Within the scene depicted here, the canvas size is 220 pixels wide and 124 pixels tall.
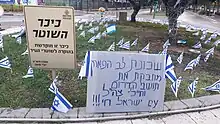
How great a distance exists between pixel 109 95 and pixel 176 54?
15.0 feet

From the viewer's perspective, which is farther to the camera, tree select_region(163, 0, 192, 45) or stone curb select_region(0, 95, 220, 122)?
tree select_region(163, 0, 192, 45)

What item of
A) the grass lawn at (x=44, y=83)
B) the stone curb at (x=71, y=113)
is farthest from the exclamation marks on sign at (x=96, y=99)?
the grass lawn at (x=44, y=83)

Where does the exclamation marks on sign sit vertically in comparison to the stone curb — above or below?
above

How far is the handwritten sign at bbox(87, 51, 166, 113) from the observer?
3871 mm

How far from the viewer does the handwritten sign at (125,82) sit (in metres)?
3.87

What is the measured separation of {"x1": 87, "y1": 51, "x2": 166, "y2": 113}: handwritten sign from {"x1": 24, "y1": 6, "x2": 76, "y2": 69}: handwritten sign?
1.89ft

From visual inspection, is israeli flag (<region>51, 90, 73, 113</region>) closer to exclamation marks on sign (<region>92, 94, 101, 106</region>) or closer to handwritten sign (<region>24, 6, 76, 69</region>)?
exclamation marks on sign (<region>92, 94, 101, 106</region>)

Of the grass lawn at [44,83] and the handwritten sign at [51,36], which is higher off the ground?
the handwritten sign at [51,36]

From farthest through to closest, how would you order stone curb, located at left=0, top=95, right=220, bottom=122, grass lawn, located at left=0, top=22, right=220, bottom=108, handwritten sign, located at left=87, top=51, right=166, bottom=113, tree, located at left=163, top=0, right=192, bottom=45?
tree, located at left=163, top=0, right=192, bottom=45 → grass lawn, located at left=0, top=22, right=220, bottom=108 → handwritten sign, located at left=87, top=51, right=166, bottom=113 → stone curb, located at left=0, top=95, right=220, bottom=122

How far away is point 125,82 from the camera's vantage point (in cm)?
398

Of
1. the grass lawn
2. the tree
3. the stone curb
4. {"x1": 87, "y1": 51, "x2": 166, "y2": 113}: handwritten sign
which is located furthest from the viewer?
the tree

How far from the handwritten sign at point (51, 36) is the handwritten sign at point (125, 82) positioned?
1.89 ft

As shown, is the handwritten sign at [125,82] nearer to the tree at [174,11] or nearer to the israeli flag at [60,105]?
the israeli flag at [60,105]

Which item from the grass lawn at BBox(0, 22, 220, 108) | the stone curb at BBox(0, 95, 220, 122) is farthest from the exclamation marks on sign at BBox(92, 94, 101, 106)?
the grass lawn at BBox(0, 22, 220, 108)
